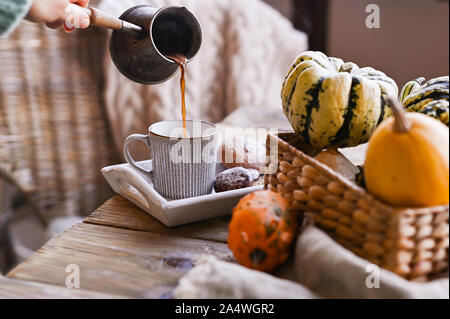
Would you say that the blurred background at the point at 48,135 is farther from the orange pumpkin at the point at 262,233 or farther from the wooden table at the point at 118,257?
the orange pumpkin at the point at 262,233

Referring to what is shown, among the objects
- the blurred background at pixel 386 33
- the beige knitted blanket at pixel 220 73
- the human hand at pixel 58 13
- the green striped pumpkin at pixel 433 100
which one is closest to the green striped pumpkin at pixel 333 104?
the green striped pumpkin at pixel 433 100

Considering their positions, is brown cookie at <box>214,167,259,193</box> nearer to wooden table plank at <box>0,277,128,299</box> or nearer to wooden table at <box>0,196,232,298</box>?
wooden table at <box>0,196,232,298</box>

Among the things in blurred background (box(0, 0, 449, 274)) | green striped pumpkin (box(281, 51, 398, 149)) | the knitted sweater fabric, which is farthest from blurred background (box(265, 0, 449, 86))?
the knitted sweater fabric

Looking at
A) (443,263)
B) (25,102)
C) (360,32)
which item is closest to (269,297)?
(443,263)

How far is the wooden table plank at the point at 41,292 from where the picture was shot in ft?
1.84

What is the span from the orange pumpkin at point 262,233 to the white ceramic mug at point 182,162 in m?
0.18

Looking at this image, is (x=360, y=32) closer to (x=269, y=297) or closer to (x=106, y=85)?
(x=106, y=85)

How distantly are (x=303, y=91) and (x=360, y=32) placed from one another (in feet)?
5.85

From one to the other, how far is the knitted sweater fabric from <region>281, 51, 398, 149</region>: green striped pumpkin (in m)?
0.46

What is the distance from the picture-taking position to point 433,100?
67 centimetres

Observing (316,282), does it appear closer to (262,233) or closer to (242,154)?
(262,233)

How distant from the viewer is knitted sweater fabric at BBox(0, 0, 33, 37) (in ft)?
2.38

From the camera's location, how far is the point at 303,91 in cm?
68

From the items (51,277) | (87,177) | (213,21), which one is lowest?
(87,177)
